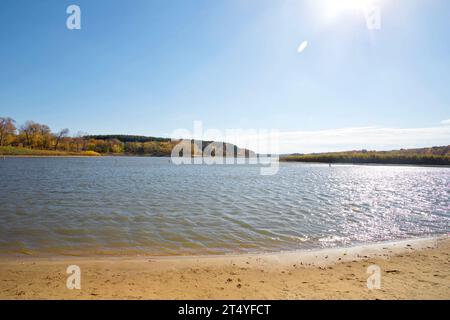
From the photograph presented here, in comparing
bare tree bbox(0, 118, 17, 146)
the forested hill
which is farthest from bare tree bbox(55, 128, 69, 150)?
the forested hill

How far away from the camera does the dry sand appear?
5371 mm

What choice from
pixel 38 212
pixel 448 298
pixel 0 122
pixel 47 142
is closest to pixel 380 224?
pixel 448 298

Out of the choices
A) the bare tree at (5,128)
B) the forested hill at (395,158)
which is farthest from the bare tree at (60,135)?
the forested hill at (395,158)

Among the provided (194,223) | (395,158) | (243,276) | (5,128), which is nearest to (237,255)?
(243,276)

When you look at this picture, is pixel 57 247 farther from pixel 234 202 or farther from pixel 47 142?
pixel 47 142

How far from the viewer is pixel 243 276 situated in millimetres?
6633

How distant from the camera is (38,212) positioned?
13.6 metres

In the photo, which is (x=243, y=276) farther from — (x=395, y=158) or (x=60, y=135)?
(x=60, y=135)

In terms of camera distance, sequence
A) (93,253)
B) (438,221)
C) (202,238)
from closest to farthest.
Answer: (93,253)
(202,238)
(438,221)

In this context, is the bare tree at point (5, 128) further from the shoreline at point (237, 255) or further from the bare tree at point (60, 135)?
the shoreline at point (237, 255)

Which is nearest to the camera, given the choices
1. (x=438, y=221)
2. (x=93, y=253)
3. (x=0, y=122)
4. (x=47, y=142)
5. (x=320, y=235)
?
(x=93, y=253)

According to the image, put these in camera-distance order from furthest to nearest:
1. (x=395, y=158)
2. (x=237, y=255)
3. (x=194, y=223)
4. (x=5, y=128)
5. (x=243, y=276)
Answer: (x=5, y=128) < (x=395, y=158) < (x=194, y=223) < (x=237, y=255) < (x=243, y=276)

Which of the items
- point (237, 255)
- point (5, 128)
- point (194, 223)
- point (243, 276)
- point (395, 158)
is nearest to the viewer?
point (243, 276)

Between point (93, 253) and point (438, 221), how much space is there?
1773cm
